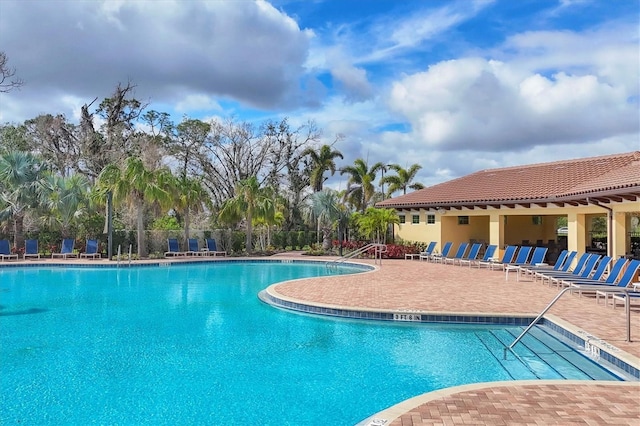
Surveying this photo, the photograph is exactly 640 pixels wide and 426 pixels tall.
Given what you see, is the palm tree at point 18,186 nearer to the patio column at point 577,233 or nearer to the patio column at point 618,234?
the patio column at point 577,233

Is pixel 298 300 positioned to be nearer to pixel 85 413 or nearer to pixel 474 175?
pixel 85 413

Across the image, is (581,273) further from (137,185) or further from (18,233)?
(18,233)

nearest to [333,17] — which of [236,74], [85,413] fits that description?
[236,74]

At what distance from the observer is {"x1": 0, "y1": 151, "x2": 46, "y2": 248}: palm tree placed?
78.6 feet

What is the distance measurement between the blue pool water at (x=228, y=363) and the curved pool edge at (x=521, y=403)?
1033 millimetres

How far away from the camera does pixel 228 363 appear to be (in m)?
7.72

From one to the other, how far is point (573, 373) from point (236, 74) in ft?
48.6

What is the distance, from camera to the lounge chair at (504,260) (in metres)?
18.3

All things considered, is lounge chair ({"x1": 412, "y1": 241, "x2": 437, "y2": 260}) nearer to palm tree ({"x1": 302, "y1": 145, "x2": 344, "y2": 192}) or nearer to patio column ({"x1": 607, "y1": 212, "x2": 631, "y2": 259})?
patio column ({"x1": 607, "y1": 212, "x2": 631, "y2": 259})

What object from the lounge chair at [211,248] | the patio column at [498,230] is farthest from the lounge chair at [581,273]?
the lounge chair at [211,248]

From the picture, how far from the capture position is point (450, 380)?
6.92m

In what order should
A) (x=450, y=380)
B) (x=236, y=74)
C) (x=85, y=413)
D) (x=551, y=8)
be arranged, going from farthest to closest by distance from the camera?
(x=236, y=74) < (x=551, y=8) < (x=450, y=380) < (x=85, y=413)

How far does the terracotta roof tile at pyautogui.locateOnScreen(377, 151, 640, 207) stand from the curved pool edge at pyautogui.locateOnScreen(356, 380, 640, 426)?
11.5m

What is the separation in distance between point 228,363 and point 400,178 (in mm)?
→ 32114
